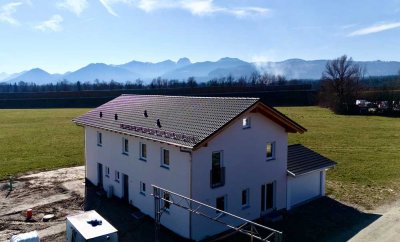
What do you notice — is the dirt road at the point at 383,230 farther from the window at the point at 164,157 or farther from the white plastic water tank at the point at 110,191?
the white plastic water tank at the point at 110,191

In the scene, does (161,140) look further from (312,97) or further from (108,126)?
(312,97)

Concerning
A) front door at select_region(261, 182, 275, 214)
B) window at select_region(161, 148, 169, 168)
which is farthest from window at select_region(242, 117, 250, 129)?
window at select_region(161, 148, 169, 168)

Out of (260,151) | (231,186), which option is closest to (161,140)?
(231,186)

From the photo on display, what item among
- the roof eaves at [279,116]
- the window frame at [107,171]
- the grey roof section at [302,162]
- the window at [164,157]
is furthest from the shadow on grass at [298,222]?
the roof eaves at [279,116]

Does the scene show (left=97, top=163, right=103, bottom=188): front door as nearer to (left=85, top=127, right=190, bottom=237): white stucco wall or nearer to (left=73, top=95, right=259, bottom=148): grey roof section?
(left=85, top=127, right=190, bottom=237): white stucco wall

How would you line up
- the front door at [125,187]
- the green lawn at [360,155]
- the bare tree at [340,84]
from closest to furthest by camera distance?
the front door at [125,187] < the green lawn at [360,155] < the bare tree at [340,84]

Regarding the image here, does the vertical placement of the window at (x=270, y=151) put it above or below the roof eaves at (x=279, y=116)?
below

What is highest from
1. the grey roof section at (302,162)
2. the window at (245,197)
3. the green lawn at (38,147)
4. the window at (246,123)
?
the window at (246,123)
